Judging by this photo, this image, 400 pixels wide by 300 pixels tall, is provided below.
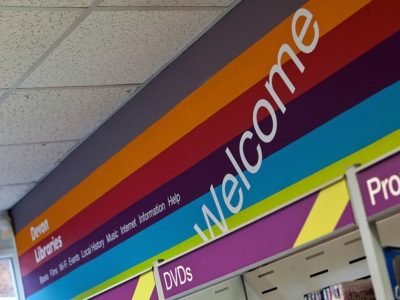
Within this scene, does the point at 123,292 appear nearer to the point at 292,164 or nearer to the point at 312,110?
the point at 292,164

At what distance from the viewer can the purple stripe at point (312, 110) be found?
262 centimetres

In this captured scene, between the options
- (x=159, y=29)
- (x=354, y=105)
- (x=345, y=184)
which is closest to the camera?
(x=345, y=184)

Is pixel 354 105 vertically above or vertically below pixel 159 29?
below

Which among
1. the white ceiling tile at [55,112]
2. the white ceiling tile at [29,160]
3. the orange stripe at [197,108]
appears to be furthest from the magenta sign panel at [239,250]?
the white ceiling tile at [29,160]

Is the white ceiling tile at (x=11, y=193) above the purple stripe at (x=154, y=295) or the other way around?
above

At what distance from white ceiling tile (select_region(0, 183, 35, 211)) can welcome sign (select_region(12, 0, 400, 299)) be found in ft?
2.22

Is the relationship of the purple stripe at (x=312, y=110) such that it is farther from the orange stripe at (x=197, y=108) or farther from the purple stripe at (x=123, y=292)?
the purple stripe at (x=123, y=292)

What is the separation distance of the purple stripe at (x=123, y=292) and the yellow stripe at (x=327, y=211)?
39.4 inches

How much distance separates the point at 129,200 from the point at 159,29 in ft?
3.80

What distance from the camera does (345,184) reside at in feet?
5.64

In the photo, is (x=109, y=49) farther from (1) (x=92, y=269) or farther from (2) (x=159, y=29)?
(1) (x=92, y=269)

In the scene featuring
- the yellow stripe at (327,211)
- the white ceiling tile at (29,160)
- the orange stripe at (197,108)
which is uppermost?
the white ceiling tile at (29,160)

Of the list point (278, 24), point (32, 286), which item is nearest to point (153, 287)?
point (278, 24)

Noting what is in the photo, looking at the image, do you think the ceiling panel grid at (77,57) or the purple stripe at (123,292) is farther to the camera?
the ceiling panel grid at (77,57)
